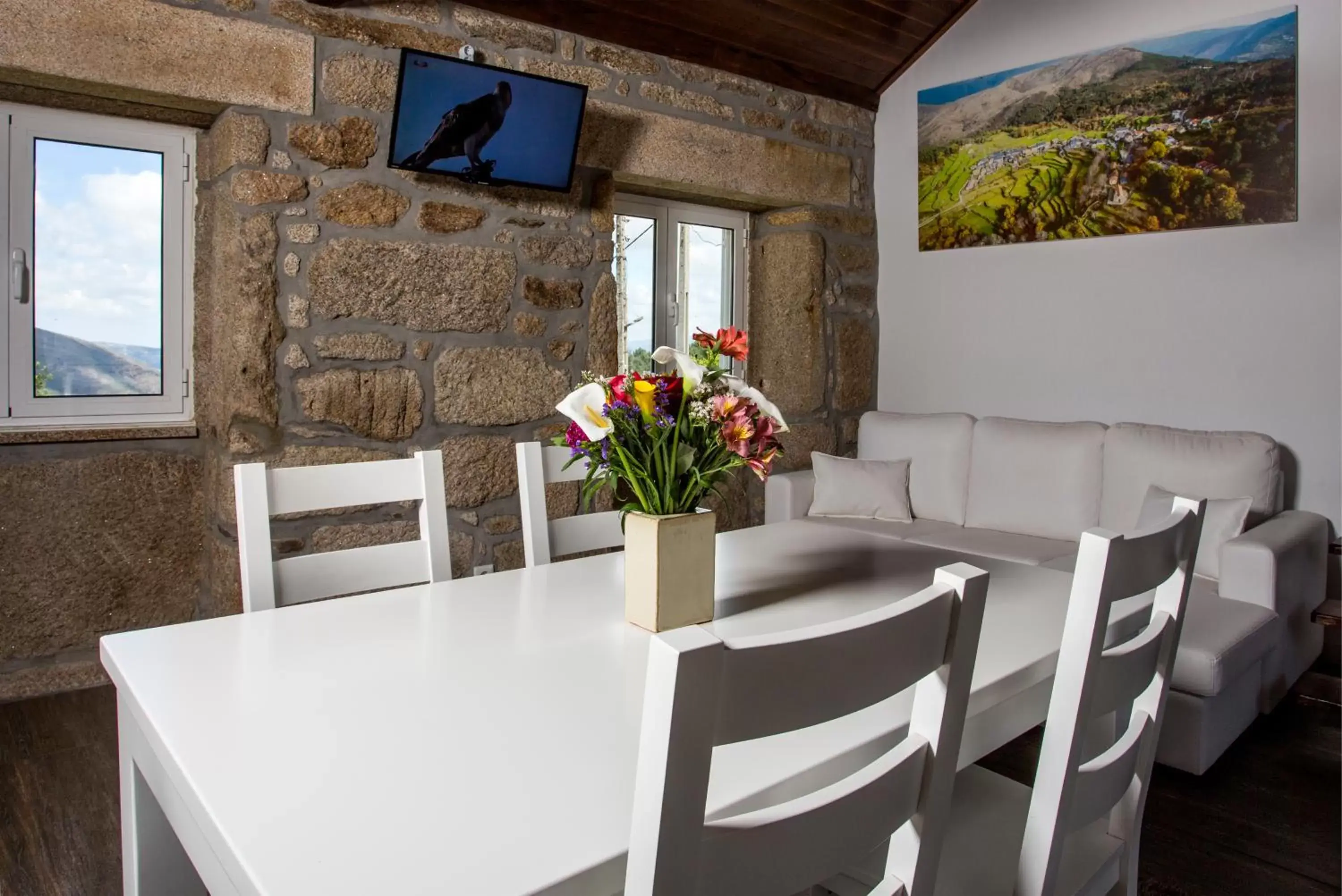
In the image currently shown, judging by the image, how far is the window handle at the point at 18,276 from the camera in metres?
2.69

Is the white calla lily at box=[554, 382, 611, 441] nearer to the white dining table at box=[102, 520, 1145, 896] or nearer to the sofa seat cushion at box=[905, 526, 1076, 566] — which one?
the white dining table at box=[102, 520, 1145, 896]

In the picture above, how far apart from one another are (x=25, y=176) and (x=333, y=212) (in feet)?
2.83

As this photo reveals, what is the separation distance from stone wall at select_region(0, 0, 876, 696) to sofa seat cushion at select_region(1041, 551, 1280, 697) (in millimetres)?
1932

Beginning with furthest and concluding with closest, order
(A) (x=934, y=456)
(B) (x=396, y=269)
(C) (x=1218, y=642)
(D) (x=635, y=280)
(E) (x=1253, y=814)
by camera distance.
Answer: (D) (x=635, y=280)
(A) (x=934, y=456)
(B) (x=396, y=269)
(C) (x=1218, y=642)
(E) (x=1253, y=814)

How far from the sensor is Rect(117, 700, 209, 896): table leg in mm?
1194

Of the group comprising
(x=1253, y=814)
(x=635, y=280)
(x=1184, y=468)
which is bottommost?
(x=1253, y=814)

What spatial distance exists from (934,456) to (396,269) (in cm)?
226

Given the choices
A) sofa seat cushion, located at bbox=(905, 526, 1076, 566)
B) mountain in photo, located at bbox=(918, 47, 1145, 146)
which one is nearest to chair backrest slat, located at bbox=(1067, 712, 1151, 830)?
sofa seat cushion, located at bbox=(905, 526, 1076, 566)

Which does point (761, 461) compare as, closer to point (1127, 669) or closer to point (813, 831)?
point (1127, 669)

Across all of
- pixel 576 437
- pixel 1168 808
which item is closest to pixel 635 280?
pixel 576 437

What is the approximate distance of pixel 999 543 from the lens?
3.40m

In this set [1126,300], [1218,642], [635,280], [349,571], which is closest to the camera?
[349,571]

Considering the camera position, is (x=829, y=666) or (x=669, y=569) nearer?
(x=829, y=666)

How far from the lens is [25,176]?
8.82 feet
